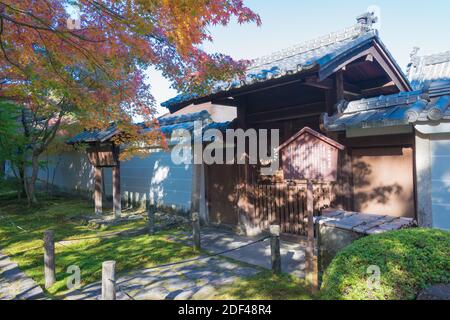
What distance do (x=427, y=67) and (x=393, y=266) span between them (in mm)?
11794

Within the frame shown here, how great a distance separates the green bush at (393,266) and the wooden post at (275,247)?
2.19m

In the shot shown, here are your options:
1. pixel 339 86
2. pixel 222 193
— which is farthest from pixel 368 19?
pixel 222 193

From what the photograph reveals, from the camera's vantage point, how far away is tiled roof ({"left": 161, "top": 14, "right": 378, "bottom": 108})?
21.2 ft

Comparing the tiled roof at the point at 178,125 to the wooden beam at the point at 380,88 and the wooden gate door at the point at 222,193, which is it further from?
the wooden beam at the point at 380,88

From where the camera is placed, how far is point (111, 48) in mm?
7020

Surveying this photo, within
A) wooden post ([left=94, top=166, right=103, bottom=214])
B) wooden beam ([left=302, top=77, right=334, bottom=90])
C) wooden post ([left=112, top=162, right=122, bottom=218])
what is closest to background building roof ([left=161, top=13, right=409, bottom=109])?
wooden beam ([left=302, top=77, right=334, bottom=90])

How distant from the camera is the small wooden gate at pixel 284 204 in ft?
26.9

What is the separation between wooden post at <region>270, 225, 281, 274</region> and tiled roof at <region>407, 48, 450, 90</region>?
856 cm

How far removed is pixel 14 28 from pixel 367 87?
9.02 meters

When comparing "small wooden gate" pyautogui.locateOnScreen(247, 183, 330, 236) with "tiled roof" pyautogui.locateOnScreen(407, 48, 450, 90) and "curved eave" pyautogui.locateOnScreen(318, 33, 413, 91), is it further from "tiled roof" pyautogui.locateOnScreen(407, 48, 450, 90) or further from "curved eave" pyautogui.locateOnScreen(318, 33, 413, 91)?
"tiled roof" pyautogui.locateOnScreen(407, 48, 450, 90)

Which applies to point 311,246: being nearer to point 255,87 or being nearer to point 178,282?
point 178,282

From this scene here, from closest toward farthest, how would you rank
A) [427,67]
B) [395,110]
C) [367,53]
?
[395,110], [367,53], [427,67]

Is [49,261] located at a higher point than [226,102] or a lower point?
lower

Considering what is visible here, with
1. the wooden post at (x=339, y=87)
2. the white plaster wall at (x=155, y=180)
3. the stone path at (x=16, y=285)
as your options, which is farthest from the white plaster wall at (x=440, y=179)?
the white plaster wall at (x=155, y=180)
